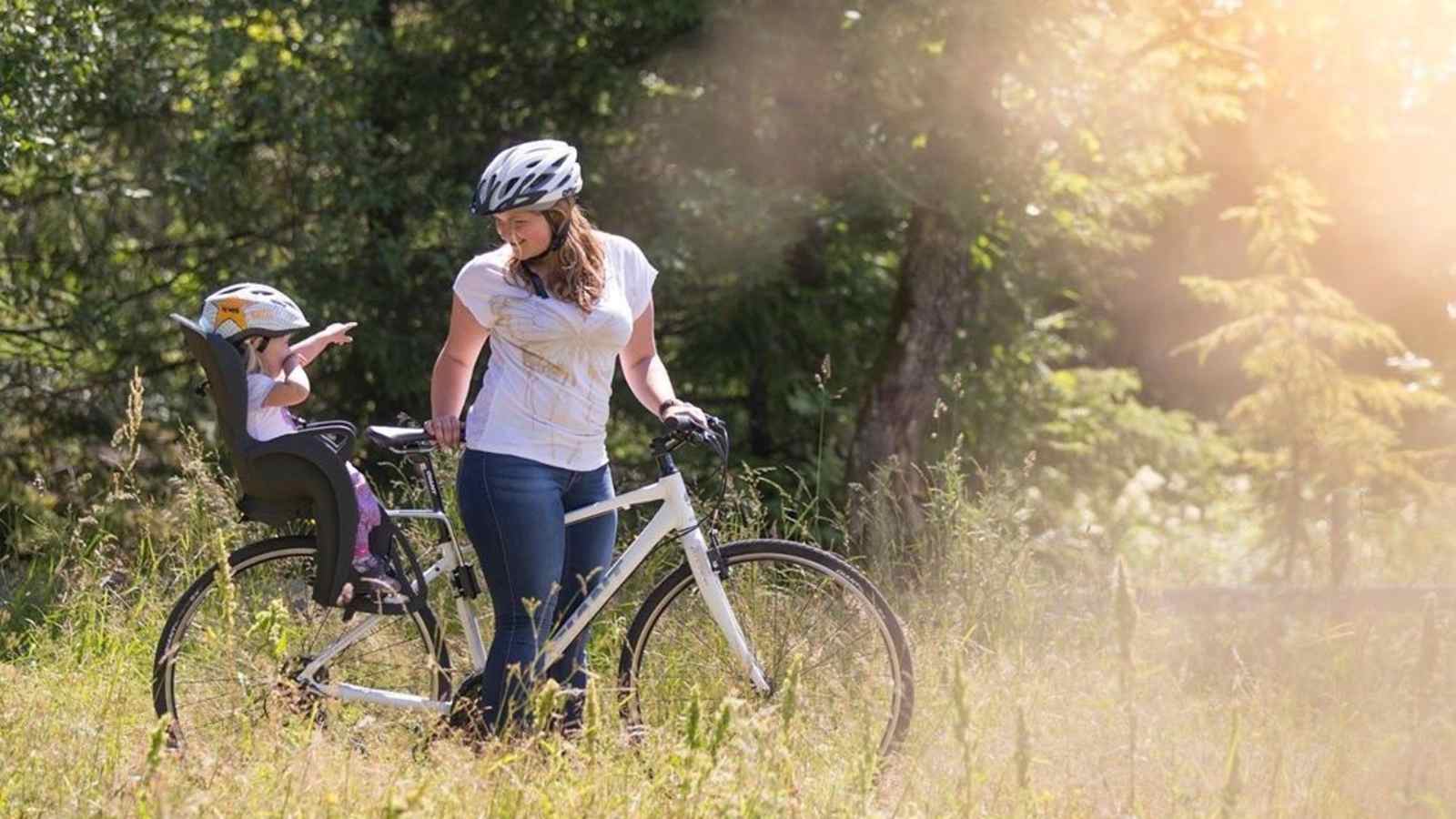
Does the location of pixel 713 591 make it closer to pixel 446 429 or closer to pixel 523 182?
pixel 446 429

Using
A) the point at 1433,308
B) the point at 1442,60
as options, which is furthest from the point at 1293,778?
the point at 1433,308

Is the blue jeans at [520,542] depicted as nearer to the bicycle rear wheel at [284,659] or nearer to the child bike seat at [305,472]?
the bicycle rear wheel at [284,659]

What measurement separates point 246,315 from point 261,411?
250 mm

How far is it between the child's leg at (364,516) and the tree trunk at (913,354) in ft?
22.9

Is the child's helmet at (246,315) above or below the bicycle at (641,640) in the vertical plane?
above

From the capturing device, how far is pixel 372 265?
36.4 ft

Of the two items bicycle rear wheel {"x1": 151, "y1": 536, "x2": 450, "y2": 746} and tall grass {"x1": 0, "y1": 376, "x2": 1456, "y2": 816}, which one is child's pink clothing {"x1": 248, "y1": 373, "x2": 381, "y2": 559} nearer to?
bicycle rear wheel {"x1": 151, "y1": 536, "x2": 450, "y2": 746}

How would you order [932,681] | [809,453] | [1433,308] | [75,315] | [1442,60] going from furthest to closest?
[1433,308] < [1442,60] < [809,453] < [75,315] < [932,681]

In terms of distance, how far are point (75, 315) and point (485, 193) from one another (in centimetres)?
670

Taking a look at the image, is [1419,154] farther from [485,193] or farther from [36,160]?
[485,193]

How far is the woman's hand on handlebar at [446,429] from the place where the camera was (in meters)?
4.83

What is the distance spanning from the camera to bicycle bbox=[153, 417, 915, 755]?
4.91m

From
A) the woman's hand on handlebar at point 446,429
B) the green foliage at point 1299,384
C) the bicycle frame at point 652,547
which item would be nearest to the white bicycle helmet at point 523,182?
the woman's hand on handlebar at point 446,429

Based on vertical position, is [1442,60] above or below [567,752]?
above
